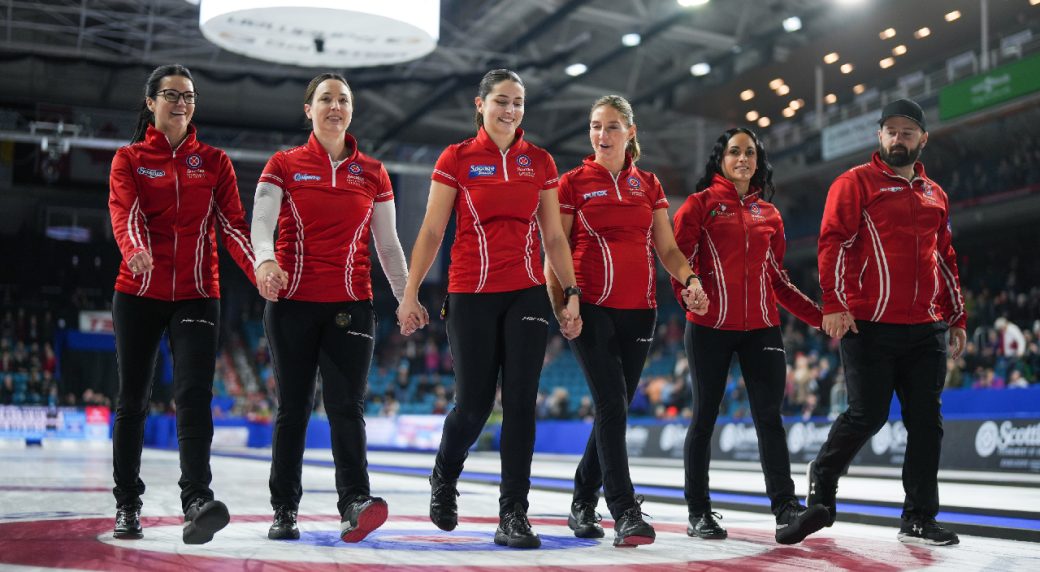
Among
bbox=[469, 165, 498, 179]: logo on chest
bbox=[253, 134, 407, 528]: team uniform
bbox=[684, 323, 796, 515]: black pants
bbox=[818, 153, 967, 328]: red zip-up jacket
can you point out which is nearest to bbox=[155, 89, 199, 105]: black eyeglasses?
bbox=[253, 134, 407, 528]: team uniform

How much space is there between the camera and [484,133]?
4016mm

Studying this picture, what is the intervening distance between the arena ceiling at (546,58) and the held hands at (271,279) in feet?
53.8

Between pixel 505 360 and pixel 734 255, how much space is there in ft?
3.87

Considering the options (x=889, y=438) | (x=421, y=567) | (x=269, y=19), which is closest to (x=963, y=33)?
(x=889, y=438)

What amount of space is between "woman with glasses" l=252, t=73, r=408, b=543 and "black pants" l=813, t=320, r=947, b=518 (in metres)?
1.93

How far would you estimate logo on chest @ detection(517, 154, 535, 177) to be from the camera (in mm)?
3926

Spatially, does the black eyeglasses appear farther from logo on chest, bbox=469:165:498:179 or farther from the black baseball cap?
the black baseball cap

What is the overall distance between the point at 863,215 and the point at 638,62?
66.9 feet

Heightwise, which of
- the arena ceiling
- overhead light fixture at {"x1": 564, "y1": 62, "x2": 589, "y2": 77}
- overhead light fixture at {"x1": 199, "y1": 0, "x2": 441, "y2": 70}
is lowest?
overhead light fixture at {"x1": 199, "y1": 0, "x2": 441, "y2": 70}

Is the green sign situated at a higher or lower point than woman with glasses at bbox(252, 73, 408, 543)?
higher

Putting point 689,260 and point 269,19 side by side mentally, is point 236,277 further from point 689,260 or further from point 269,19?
point 689,260

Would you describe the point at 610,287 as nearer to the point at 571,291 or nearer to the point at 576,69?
the point at 571,291

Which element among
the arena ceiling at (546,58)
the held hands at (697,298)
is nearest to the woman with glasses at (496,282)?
the held hands at (697,298)

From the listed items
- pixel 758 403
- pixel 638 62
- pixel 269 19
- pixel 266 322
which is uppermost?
pixel 638 62
